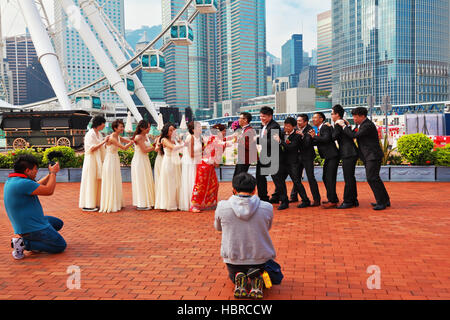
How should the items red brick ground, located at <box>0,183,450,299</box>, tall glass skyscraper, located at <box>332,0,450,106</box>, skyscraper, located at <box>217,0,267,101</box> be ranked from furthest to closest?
skyscraper, located at <box>217,0,267,101</box>, tall glass skyscraper, located at <box>332,0,450,106</box>, red brick ground, located at <box>0,183,450,299</box>

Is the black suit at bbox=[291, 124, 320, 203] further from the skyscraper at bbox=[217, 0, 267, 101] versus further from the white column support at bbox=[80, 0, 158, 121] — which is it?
the skyscraper at bbox=[217, 0, 267, 101]

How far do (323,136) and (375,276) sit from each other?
4061 mm

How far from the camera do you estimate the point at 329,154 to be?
320 inches

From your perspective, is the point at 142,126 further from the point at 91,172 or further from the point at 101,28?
the point at 101,28

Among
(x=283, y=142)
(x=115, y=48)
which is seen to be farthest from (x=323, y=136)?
(x=115, y=48)

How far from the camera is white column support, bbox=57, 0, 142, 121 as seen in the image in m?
25.1

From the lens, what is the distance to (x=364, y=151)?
7926mm

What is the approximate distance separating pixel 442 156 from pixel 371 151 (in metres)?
4.72

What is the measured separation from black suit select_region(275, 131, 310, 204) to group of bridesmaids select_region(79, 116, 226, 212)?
123 centimetres

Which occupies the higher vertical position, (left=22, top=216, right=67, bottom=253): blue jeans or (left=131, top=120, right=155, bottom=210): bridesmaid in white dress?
(left=131, top=120, right=155, bottom=210): bridesmaid in white dress

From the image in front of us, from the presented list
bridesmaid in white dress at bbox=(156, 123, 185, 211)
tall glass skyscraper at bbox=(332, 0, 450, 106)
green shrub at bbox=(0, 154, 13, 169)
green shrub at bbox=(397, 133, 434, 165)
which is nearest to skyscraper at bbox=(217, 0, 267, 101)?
tall glass skyscraper at bbox=(332, 0, 450, 106)

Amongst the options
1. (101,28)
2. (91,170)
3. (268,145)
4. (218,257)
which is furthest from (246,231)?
(101,28)

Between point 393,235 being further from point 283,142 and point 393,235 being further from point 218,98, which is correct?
point 218,98
